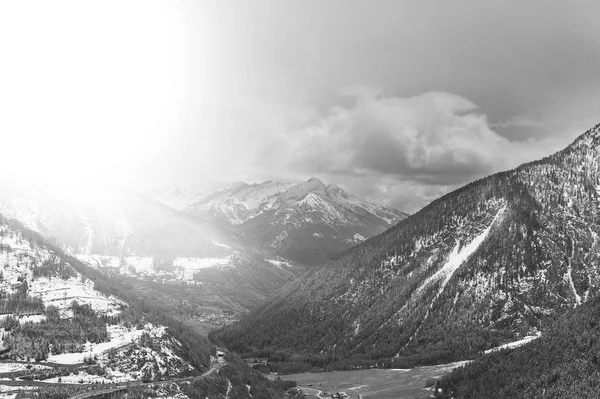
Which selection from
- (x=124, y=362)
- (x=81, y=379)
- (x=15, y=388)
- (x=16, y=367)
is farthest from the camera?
(x=124, y=362)

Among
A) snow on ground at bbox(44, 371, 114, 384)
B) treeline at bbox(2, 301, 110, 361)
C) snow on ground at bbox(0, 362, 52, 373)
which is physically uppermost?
treeline at bbox(2, 301, 110, 361)

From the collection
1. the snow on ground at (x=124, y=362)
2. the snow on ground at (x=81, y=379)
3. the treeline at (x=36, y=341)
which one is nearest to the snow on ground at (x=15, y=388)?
the snow on ground at (x=81, y=379)

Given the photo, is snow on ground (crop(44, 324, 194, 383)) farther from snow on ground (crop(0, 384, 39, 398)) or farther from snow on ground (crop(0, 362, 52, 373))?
snow on ground (crop(0, 384, 39, 398))

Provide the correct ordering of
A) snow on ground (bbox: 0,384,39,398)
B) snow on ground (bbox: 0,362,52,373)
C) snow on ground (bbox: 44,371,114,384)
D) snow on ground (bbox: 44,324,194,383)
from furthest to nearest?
snow on ground (bbox: 44,324,194,383) < snow on ground (bbox: 0,362,52,373) < snow on ground (bbox: 44,371,114,384) < snow on ground (bbox: 0,384,39,398)

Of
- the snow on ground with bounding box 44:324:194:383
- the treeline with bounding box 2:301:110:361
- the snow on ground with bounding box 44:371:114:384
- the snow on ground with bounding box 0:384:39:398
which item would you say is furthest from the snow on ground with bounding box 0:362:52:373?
the snow on ground with bounding box 0:384:39:398

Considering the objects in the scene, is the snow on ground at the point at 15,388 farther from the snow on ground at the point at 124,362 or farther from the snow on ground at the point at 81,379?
the snow on ground at the point at 124,362

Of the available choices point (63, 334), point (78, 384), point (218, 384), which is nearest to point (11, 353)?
point (63, 334)

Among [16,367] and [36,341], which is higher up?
[36,341]

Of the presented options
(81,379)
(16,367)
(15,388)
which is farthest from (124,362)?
(15,388)

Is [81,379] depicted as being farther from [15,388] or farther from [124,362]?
[15,388]

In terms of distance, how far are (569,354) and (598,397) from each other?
40.4m

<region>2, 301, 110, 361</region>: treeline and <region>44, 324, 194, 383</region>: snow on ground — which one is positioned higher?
<region>2, 301, 110, 361</region>: treeline

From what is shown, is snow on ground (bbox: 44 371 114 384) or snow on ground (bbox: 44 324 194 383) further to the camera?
snow on ground (bbox: 44 324 194 383)

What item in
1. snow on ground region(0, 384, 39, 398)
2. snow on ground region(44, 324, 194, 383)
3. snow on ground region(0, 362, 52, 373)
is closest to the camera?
Answer: snow on ground region(0, 384, 39, 398)
